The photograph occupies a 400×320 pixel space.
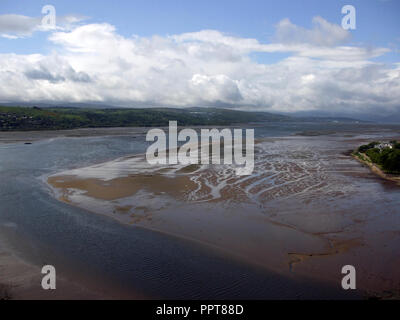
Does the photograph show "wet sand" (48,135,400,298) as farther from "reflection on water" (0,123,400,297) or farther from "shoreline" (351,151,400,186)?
"shoreline" (351,151,400,186)

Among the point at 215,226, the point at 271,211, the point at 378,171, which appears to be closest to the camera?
the point at 215,226

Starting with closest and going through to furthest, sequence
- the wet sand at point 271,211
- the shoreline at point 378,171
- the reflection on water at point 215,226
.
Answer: the reflection on water at point 215,226
the wet sand at point 271,211
the shoreline at point 378,171

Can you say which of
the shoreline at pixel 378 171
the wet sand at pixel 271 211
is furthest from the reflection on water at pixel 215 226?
the shoreline at pixel 378 171

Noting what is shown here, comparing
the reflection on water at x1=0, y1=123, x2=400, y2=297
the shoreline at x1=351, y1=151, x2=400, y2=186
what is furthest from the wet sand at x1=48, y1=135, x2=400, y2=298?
the shoreline at x1=351, y1=151, x2=400, y2=186

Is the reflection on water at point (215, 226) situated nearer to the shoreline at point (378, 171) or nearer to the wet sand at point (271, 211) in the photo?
the wet sand at point (271, 211)

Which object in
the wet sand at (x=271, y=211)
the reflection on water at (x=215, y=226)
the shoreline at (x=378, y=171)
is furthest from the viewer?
the shoreline at (x=378, y=171)

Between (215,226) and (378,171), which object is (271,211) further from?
(378,171)

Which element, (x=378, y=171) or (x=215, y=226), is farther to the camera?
(x=378, y=171)

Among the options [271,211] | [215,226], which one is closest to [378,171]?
[271,211]
